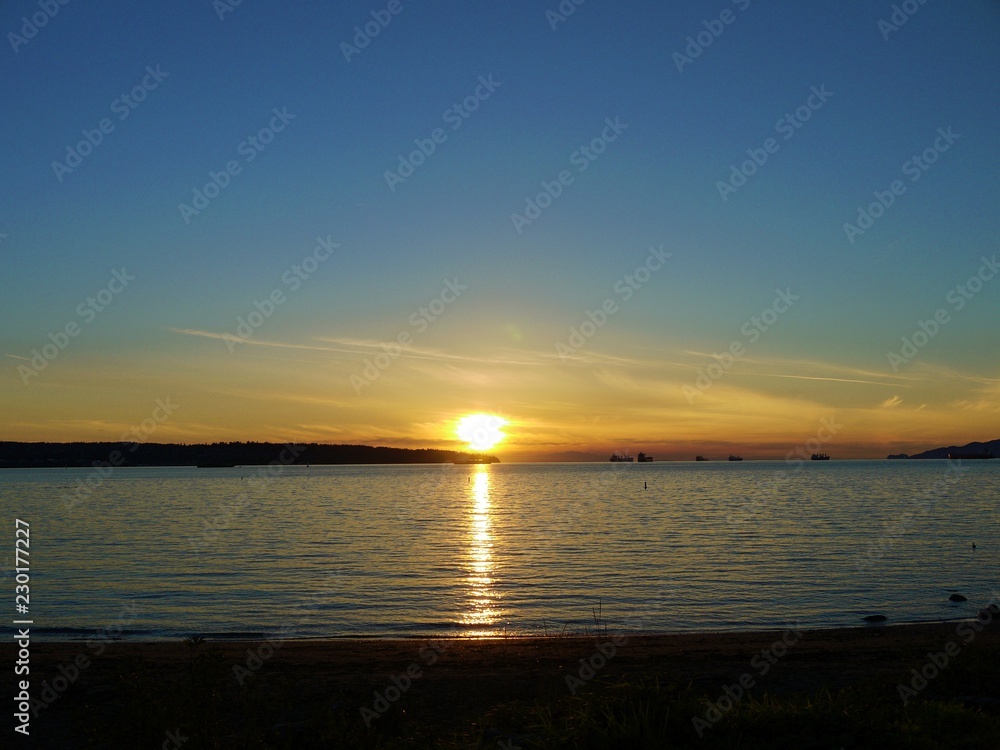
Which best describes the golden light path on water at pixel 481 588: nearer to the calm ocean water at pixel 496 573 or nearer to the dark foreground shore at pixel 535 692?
the calm ocean water at pixel 496 573

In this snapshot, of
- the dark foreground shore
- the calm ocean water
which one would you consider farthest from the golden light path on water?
the dark foreground shore

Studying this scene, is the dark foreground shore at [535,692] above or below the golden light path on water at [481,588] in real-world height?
below

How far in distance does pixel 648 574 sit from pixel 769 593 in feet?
23.9

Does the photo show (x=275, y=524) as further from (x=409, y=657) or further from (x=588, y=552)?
(x=409, y=657)

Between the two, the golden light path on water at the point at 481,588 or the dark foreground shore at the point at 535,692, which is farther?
the golden light path on water at the point at 481,588

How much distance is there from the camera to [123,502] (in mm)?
107375

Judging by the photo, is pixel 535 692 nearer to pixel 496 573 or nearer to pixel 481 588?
pixel 481 588

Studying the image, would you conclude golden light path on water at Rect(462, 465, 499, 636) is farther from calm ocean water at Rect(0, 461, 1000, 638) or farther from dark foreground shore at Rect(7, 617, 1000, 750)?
dark foreground shore at Rect(7, 617, 1000, 750)

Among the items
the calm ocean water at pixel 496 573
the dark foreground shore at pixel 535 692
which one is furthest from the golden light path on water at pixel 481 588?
the dark foreground shore at pixel 535 692

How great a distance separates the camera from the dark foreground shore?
9.42 metres

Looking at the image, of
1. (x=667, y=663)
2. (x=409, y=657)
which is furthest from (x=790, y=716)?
(x=409, y=657)

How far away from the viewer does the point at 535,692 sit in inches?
604

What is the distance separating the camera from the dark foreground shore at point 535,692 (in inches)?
371

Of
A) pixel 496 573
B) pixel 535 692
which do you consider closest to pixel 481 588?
pixel 496 573
